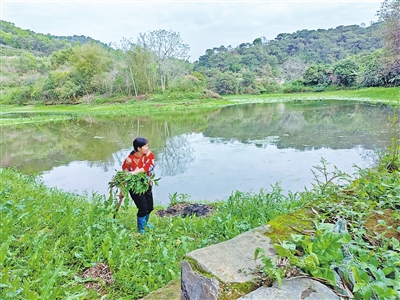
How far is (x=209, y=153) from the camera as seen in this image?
964 centimetres

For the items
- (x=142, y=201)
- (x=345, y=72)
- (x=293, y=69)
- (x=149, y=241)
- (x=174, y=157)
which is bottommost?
(x=174, y=157)

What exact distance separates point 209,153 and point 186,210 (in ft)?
15.3

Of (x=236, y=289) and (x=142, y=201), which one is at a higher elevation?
(x=236, y=289)

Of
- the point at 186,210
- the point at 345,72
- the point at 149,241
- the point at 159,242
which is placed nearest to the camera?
the point at 149,241

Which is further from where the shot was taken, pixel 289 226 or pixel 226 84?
pixel 226 84

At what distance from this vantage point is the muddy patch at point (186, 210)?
4921mm

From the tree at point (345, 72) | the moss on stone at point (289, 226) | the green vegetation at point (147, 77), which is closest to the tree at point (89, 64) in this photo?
the green vegetation at point (147, 77)

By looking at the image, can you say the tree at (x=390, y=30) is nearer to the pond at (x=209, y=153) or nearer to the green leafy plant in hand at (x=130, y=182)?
the pond at (x=209, y=153)

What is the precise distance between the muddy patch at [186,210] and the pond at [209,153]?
0.34 meters

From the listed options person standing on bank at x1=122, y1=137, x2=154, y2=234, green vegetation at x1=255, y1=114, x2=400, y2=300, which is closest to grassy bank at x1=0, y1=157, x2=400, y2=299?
green vegetation at x1=255, y1=114, x2=400, y2=300

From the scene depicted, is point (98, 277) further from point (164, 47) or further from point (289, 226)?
point (164, 47)

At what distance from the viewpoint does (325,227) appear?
5.02ft

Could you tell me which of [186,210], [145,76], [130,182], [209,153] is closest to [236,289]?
[130,182]

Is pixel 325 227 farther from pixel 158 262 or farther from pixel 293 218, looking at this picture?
pixel 158 262
